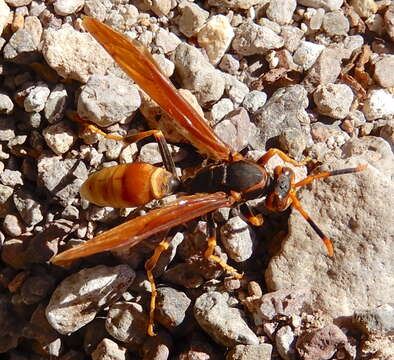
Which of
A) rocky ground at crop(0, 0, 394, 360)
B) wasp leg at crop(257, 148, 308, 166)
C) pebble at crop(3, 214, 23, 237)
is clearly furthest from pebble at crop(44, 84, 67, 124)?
wasp leg at crop(257, 148, 308, 166)

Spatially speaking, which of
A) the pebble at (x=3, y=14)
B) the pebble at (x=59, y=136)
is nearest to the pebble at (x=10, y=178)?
the pebble at (x=59, y=136)

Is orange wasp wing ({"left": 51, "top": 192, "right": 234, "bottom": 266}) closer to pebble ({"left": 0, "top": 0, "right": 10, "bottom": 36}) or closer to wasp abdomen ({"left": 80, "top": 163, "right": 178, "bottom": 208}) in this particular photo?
wasp abdomen ({"left": 80, "top": 163, "right": 178, "bottom": 208})

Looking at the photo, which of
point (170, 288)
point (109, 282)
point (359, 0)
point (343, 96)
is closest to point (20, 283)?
point (109, 282)

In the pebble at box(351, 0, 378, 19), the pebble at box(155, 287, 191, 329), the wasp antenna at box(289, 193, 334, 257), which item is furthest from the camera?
the pebble at box(351, 0, 378, 19)

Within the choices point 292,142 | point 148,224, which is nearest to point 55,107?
point 148,224

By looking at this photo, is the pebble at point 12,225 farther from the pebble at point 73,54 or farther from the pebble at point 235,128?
the pebble at point 235,128

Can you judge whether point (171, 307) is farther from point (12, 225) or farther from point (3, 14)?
point (3, 14)

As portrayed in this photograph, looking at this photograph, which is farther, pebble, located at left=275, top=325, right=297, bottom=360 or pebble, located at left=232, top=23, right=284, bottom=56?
pebble, located at left=232, top=23, right=284, bottom=56
